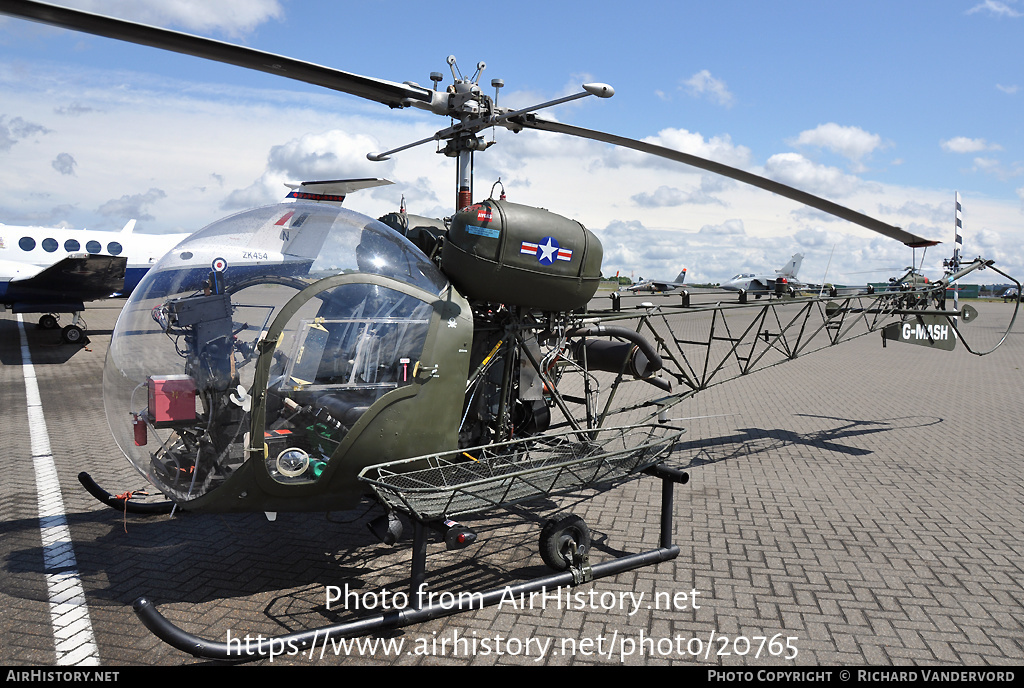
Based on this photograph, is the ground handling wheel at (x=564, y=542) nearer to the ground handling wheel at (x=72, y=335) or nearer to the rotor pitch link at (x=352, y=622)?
the rotor pitch link at (x=352, y=622)

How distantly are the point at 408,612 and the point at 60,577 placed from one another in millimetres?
2788

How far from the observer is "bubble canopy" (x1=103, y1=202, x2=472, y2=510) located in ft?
13.1

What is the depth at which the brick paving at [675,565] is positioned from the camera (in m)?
4.00

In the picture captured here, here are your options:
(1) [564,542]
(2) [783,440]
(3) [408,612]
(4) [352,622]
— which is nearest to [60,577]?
(4) [352,622]

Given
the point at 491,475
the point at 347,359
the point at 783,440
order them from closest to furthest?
the point at 347,359
the point at 491,475
the point at 783,440

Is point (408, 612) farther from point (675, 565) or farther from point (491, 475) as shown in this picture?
point (675, 565)

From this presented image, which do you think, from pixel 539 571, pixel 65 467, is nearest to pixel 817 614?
pixel 539 571

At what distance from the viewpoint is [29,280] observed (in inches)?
720

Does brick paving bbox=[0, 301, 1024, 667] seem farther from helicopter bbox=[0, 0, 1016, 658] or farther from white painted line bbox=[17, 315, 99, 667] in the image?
helicopter bbox=[0, 0, 1016, 658]

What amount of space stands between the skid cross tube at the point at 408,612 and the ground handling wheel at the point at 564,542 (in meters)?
0.10

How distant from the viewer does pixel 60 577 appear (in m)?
4.78

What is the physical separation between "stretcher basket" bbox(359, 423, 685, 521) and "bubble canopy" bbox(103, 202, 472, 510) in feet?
0.91

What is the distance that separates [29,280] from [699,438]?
18.8 metres

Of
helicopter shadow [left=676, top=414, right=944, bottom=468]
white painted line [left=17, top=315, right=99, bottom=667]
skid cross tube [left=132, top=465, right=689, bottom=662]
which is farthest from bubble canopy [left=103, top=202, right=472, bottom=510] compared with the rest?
helicopter shadow [left=676, top=414, right=944, bottom=468]
